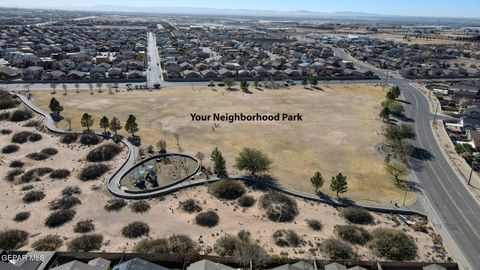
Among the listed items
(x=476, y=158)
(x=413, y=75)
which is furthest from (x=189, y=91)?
(x=413, y=75)

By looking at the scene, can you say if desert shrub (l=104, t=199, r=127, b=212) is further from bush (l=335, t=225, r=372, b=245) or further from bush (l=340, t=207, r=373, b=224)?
bush (l=340, t=207, r=373, b=224)

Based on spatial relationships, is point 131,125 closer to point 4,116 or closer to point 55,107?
point 55,107

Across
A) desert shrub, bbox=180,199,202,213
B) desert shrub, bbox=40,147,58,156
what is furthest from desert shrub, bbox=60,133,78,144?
desert shrub, bbox=180,199,202,213

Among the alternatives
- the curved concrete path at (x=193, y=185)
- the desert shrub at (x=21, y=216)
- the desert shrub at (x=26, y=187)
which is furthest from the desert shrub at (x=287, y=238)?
the desert shrub at (x=26, y=187)

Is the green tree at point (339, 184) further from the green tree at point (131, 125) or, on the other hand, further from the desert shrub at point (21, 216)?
the desert shrub at point (21, 216)

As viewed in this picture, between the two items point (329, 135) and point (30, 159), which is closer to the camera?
point (30, 159)

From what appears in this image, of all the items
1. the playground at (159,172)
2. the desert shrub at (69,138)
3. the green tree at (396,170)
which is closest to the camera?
the playground at (159,172)

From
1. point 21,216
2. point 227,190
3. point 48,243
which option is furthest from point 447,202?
point 21,216

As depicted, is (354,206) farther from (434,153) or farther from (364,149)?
(434,153)
